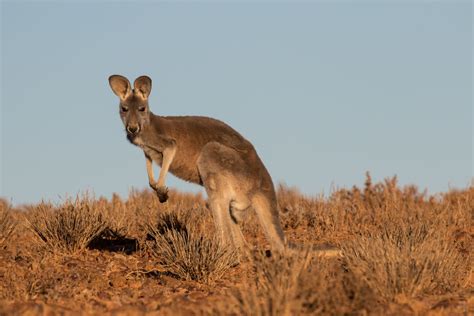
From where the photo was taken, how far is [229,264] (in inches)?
353

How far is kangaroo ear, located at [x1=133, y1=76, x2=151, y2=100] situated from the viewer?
10.4 metres

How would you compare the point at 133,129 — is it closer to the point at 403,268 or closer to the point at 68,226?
the point at 68,226

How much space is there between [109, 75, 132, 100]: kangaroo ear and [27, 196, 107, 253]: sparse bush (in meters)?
1.52

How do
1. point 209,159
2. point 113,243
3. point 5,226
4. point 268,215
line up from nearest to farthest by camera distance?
point 268,215
point 209,159
point 113,243
point 5,226

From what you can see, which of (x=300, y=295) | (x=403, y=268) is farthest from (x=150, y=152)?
(x=300, y=295)

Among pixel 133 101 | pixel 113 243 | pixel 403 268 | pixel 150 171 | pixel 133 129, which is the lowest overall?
pixel 403 268

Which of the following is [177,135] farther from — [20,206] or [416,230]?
[20,206]

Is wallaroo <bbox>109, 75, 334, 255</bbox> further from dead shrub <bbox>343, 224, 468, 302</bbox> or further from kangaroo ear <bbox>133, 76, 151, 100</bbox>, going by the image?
dead shrub <bbox>343, 224, 468, 302</bbox>

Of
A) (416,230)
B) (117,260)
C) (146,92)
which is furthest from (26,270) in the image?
(416,230)

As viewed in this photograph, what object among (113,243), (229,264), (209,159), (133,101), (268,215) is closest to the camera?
(229,264)

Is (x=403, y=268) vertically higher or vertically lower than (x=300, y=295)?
higher

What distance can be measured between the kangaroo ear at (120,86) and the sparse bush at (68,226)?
152cm

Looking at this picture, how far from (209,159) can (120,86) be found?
1.90 m

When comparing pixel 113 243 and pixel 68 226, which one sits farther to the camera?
pixel 113 243
